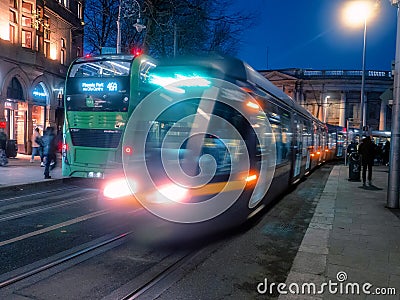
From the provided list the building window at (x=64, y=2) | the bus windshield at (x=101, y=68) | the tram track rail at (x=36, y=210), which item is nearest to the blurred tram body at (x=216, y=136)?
the bus windshield at (x=101, y=68)

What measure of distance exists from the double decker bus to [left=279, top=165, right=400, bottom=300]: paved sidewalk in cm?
504

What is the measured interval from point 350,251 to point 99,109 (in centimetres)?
672

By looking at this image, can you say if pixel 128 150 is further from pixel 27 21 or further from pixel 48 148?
pixel 27 21

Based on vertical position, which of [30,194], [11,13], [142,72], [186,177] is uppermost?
[11,13]

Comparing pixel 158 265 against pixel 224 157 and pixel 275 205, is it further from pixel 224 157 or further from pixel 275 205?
pixel 275 205

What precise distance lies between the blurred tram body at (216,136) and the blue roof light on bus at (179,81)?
21 millimetres

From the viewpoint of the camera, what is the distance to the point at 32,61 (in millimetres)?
22469

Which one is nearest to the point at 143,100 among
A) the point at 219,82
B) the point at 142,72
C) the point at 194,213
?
the point at 142,72

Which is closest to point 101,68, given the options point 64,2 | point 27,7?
point 27,7

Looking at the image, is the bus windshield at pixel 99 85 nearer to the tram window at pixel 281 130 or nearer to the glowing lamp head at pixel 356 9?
the tram window at pixel 281 130

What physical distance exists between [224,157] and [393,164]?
16.4 ft

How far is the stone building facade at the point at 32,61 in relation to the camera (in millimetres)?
20828

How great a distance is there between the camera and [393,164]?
8961 mm

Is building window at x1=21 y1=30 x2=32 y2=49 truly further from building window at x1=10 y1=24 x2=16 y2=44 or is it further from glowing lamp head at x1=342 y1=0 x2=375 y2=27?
glowing lamp head at x1=342 y1=0 x2=375 y2=27
